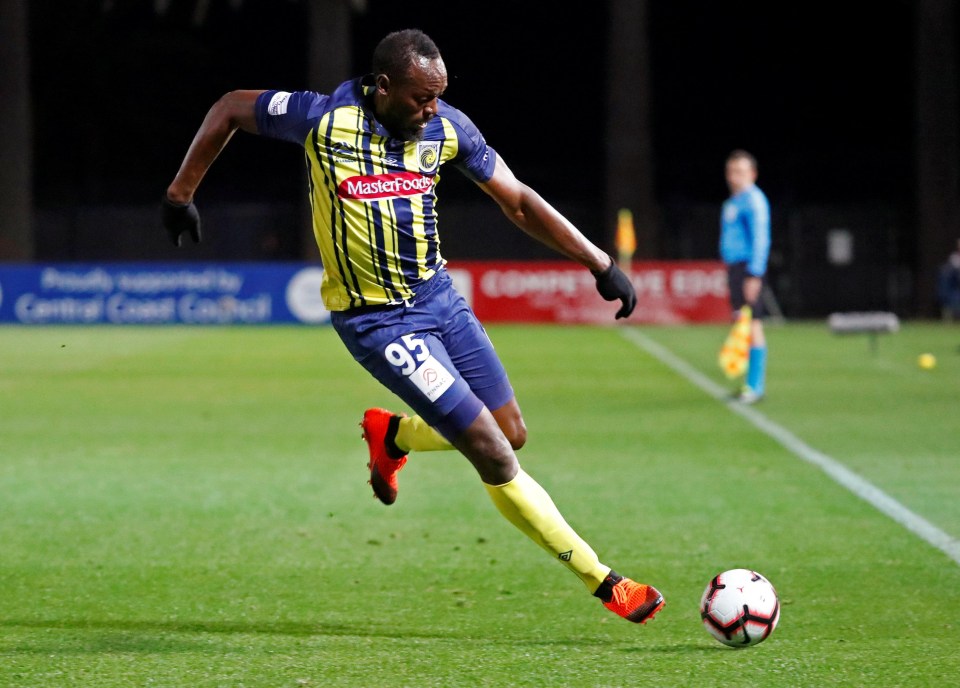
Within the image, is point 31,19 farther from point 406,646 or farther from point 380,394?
point 406,646

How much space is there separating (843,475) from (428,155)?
4858 millimetres

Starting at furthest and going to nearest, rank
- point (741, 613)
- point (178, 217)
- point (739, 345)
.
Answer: point (739, 345)
point (178, 217)
point (741, 613)

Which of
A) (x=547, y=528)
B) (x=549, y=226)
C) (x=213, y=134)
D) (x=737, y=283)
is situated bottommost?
(x=547, y=528)

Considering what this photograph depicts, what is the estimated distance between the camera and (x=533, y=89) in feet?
142

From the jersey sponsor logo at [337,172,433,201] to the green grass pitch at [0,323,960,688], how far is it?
158 centimetres

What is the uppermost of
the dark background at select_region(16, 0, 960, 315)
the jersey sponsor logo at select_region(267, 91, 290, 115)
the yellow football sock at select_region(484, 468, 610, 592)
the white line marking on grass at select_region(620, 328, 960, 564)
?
the dark background at select_region(16, 0, 960, 315)

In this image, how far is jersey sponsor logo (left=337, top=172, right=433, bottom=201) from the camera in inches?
220

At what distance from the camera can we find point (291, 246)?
122 ft

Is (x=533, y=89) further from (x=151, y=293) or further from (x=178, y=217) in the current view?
(x=178, y=217)

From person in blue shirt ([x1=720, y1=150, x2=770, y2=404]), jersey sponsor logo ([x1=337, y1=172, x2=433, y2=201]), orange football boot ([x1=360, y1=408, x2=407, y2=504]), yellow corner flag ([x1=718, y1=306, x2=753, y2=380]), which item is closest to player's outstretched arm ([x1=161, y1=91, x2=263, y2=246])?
jersey sponsor logo ([x1=337, y1=172, x2=433, y2=201])

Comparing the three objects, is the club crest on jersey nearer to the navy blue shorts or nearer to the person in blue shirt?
the person in blue shirt

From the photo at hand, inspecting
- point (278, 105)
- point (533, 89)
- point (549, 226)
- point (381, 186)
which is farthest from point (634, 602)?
point (533, 89)

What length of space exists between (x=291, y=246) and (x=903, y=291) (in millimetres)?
14415

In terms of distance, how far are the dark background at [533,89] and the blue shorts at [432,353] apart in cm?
3340
